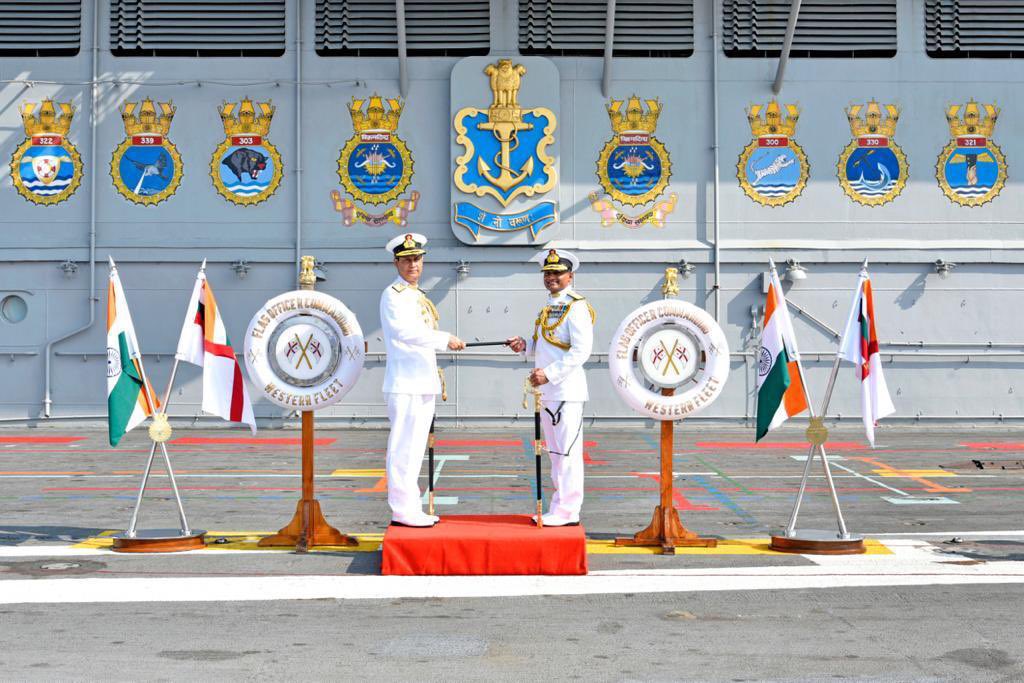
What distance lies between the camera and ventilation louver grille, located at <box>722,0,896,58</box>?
24.4 m

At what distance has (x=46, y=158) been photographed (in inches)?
953

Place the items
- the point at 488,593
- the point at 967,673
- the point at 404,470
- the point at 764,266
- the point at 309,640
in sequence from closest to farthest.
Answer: the point at 967,673 → the point at 309,640 → the point at 488,593 → the point at 404,470 → the point at 764,266

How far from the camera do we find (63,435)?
74.9ft

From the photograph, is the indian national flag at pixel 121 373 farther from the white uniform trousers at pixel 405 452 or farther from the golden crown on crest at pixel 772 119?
the golden crown on crest at pixel 772 119

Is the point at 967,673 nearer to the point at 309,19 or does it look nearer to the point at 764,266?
the point at 764,266

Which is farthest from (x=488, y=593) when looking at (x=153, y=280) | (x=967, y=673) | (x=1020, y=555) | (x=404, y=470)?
(x=153, y=280)

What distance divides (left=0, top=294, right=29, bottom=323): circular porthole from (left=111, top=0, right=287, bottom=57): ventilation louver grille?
581cm

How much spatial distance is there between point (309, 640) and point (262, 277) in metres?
18.0

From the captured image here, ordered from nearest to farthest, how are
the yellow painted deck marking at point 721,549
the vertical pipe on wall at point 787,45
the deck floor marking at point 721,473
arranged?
the yellow painted deck marking at point 721,549, the deck floor marking at point 721,473, the vertical pipe on wall at point 787,45

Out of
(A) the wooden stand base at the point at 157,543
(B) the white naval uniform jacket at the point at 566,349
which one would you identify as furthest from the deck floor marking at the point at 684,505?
(A) the wooden stand base at the point at 157,543

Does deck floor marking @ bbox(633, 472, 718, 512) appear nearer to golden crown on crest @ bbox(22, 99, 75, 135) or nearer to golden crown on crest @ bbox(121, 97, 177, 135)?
golden crown on crest @ bbox(121, 97, 177, 135)

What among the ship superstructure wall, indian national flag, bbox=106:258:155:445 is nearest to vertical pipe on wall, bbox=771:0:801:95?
the ship superstructure wall

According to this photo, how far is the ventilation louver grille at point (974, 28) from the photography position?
24.4 meters

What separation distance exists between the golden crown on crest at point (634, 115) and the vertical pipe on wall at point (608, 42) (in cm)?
38
